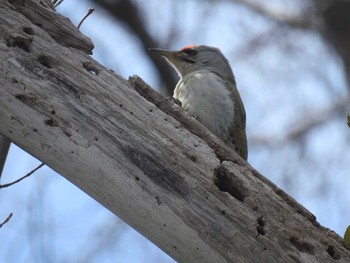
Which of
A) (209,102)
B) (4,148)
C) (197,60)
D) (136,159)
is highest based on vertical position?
(197,60)

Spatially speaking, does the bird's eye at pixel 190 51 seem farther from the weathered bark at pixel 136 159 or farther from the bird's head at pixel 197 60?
the weathered bark at pixel 136 159

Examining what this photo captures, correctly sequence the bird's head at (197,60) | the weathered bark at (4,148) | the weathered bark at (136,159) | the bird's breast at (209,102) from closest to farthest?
the weathered bark at (136,159) < the weathered bark at (4,148) < the bird's breast at (209,102) < the bird's head at (197,60)

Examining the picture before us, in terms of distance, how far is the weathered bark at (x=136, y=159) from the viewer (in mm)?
3924

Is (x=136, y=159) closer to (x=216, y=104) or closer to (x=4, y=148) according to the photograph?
(x=4, y=148)

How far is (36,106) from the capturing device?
3.98 m

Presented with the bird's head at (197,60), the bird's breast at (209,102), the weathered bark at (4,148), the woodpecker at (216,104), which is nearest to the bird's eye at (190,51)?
the bird's head at (197,60)

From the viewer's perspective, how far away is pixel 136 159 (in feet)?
13.2

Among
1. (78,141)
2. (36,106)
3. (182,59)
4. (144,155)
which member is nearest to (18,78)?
(36,106)

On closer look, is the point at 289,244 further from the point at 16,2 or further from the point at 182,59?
the point at 182,59

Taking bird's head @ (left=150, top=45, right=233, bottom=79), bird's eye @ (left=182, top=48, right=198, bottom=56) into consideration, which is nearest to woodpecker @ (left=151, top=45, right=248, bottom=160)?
bird's head @ (left=150, top=45, right=233, bottom=79)

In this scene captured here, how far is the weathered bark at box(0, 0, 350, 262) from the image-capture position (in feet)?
12.9

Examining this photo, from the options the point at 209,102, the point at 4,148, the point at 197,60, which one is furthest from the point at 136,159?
the point at 197,60

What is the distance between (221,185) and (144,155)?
489mm

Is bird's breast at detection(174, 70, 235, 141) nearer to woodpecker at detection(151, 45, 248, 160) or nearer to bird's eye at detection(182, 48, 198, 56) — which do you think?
woodpecker at detection(151, 45, 248, 160)
